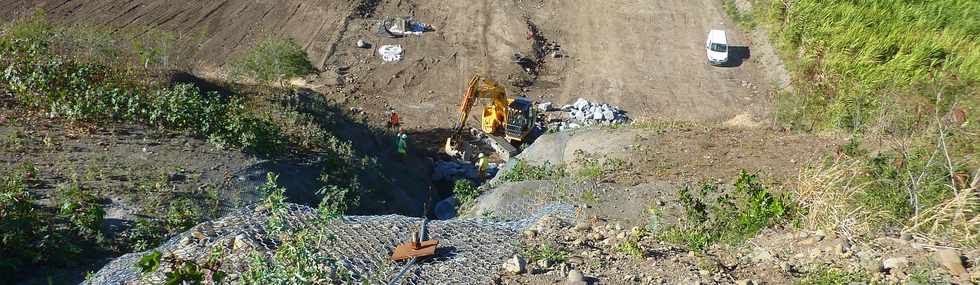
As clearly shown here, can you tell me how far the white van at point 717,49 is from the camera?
24.8 m

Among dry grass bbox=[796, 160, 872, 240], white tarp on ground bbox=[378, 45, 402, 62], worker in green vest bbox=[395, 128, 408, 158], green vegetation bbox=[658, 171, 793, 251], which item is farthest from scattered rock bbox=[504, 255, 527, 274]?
white tarp on ground bbox=[378, 45, 402, 62]

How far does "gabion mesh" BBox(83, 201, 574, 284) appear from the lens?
6805mm

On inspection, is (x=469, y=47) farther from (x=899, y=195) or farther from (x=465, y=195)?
(x=899, y=195)

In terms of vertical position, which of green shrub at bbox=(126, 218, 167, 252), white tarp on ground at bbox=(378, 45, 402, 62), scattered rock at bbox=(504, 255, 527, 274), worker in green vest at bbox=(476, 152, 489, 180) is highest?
scattered rock at bbox=(504, 255, 527, 274)

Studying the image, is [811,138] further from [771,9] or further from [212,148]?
[771,9]

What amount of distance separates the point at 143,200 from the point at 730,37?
22.4m

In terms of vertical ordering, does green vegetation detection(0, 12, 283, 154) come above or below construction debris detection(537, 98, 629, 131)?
above

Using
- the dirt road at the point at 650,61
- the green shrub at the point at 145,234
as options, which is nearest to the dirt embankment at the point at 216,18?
the dirt road at the point at 650,61

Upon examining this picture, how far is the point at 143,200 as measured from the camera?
379 inches

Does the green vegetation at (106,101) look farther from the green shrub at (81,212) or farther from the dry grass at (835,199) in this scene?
the dry grass at (835,199)

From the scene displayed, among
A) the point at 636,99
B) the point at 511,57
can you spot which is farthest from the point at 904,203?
the point at 511,57

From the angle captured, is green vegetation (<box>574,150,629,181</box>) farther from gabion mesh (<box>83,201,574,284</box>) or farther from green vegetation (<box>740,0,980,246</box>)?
gabion mesh (<box>83,201,574,284</box>)

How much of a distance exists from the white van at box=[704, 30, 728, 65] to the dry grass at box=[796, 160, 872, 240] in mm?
15402

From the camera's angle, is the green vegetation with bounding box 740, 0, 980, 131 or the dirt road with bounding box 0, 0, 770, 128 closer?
the green vegetation with bounding box 740, 0, 980, 131
